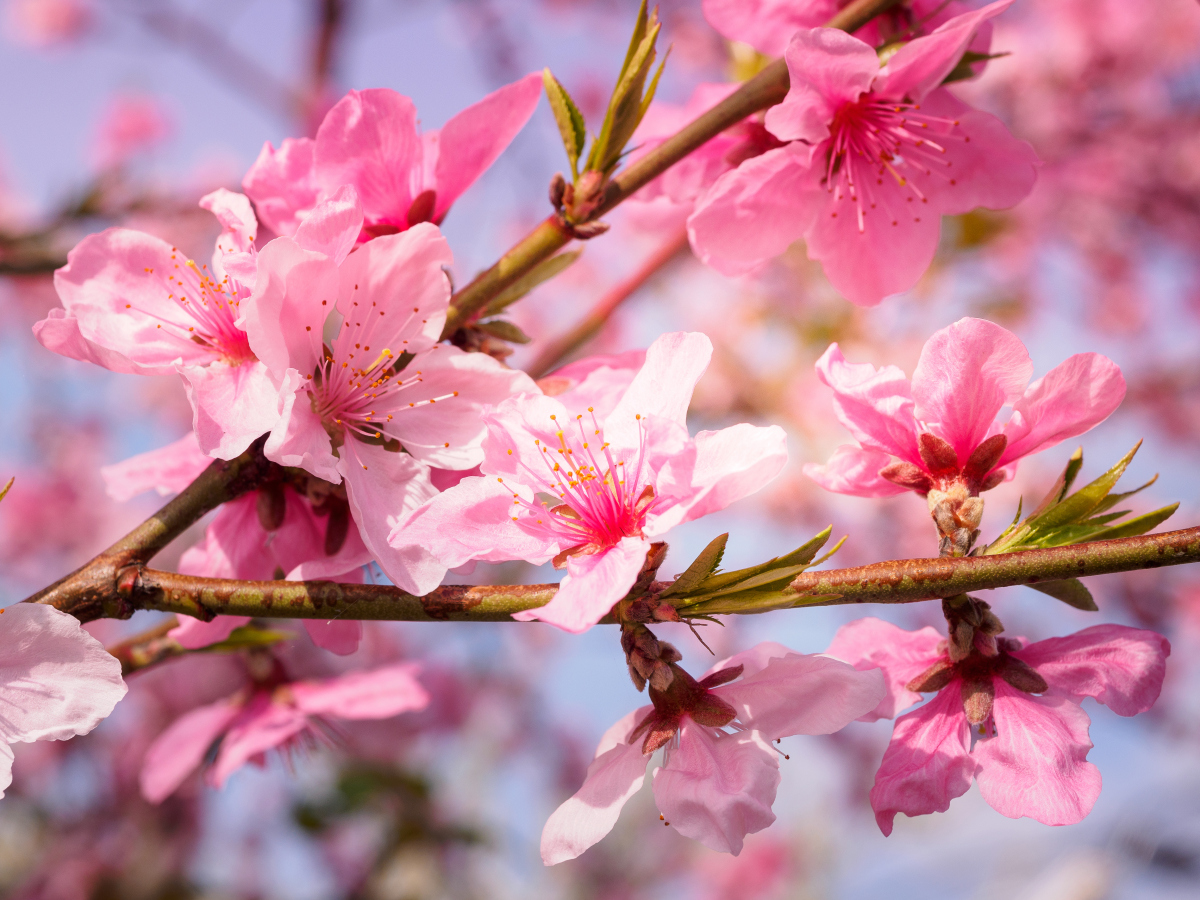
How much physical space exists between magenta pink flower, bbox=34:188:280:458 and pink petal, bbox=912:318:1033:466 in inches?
20.0

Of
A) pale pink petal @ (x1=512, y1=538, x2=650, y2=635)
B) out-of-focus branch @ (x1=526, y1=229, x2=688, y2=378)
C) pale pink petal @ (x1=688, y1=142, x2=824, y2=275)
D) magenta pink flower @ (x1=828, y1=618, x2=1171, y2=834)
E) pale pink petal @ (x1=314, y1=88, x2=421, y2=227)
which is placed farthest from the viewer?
out-of-focus branch @ (x1=526, y1=229, x2=688, y2=378)

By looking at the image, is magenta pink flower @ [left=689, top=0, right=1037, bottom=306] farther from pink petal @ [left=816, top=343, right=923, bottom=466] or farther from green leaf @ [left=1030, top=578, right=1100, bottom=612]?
green leaf @ [left=1030, top=578, right=1100, bottom=612]

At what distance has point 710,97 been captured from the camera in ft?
2.80

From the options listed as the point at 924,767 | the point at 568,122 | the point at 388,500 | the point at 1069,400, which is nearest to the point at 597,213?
the point at 568,122

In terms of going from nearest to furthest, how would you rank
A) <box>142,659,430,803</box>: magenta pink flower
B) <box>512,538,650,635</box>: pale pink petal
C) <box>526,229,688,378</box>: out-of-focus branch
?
<box>512,538,650,635</box>: pale pink petal, <box>142,659,430,803</box>: magenta pink flower, <box>526,229,688,378</box>: out-of-focus branch

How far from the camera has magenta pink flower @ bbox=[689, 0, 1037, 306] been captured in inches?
30.5

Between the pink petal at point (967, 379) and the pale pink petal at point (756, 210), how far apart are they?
0.87ft

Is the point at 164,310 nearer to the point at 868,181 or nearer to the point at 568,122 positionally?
the point at 568,122

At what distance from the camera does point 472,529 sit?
62 cm

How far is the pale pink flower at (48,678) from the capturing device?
56cm

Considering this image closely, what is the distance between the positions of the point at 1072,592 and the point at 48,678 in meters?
0.72

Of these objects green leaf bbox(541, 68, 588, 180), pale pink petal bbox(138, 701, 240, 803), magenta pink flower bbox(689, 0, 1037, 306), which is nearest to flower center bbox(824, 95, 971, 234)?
magenta pink flower bbox(689, 0, 1037, 306)

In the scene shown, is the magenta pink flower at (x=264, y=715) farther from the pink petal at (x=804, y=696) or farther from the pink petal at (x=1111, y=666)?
the pink petal at (x=1111, y=666)

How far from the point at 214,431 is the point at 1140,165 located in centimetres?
469
